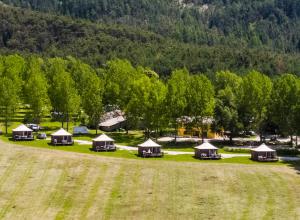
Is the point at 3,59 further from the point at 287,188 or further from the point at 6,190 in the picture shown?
the point at 287,188

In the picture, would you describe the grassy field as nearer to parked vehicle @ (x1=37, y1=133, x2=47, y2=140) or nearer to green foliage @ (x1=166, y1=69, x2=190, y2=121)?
parked vehicle @ (x1=37, y1=133, x2=47, y2=140)

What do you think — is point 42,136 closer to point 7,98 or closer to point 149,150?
point 7,98

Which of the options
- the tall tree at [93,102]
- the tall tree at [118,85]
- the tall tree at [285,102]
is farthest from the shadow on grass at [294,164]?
the tall tree at [118,85]

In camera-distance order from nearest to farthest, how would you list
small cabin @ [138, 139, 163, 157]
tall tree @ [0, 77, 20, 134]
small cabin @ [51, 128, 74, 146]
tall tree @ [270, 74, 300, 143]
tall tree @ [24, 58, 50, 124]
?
1. small cabin @ [138, 139, 163, 157]
2. small cabin @ [51, 128, 74, 146]
3. tall tree @ [270, 74, 300, 143]
4. tall tree @ [0, 77, 20, 134]
5. tall tree @ [24, 58, 50, 124]

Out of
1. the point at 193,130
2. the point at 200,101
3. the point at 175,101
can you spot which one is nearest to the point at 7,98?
the point at 175,101

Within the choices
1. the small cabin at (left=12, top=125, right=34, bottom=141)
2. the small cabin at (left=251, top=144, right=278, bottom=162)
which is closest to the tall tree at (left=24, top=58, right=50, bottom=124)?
the small cabin at (left=12, top=125, right=34, bottom=141)

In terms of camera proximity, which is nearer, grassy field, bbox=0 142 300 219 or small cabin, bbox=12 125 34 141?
grassy field, bbox=0 142 300 219

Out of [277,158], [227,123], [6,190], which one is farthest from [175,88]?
[6,190]

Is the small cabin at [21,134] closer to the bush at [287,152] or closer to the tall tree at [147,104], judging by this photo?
the tall tree at [147,104]
